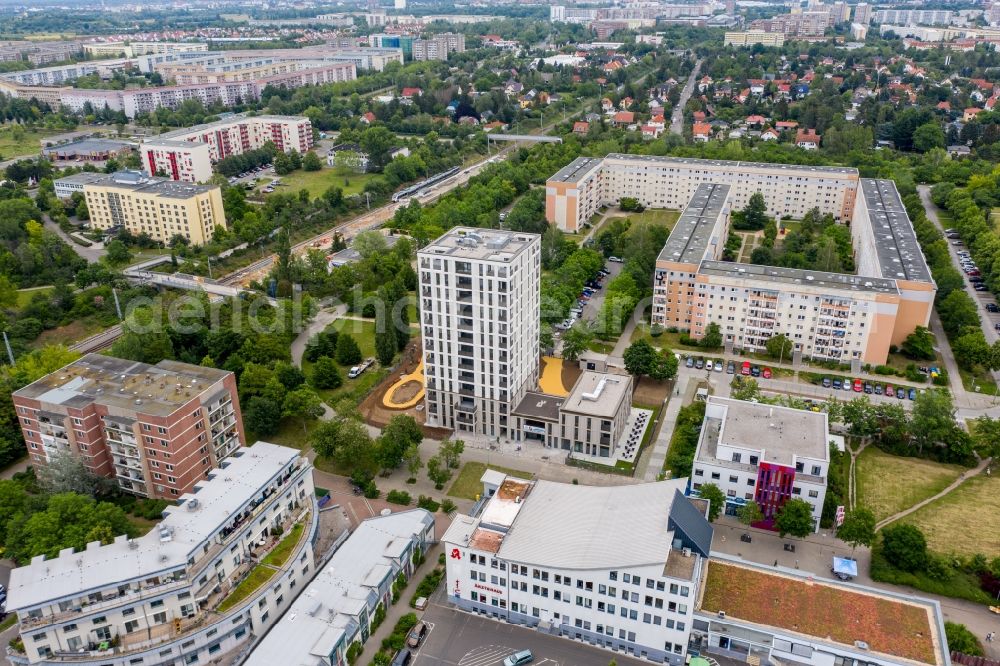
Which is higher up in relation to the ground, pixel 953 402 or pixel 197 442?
pixel 197 442

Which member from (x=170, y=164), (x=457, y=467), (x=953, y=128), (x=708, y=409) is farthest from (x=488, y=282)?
(x=953, y=128)

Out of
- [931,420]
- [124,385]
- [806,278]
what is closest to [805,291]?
[806,278]

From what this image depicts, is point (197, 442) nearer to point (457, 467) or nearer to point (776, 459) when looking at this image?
point (457, 467)

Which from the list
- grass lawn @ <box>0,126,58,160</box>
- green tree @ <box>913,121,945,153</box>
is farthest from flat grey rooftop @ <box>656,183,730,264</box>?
grass lawn @ <box>0,126,58,160</box>

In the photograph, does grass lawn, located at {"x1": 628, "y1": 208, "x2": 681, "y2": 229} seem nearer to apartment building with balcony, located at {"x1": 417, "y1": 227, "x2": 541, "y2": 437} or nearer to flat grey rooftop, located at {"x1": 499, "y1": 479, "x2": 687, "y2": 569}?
apartment building with balcony, located at {"x1": 417, "y1": 227, "x2": 541, "y2": 437}

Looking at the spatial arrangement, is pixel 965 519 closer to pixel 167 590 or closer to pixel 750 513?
pixel 750 513
